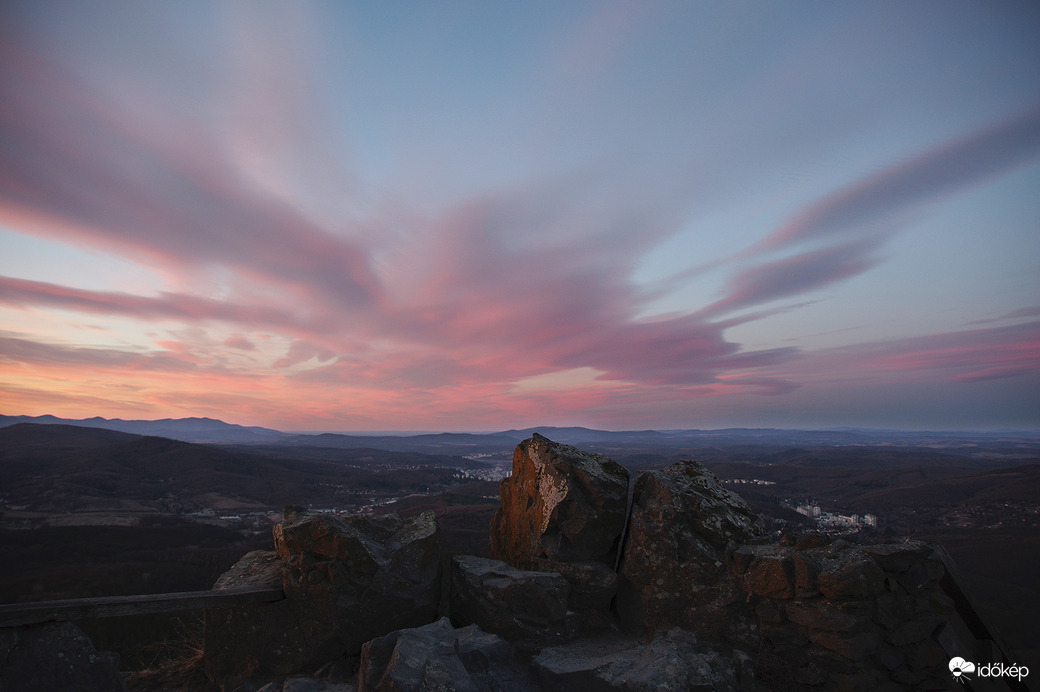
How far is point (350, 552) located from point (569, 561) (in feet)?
10.9

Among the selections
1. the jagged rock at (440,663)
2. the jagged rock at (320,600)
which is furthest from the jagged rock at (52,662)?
the jagged rock at (440,663)

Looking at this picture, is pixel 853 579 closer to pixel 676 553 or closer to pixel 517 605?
pixel 676 553

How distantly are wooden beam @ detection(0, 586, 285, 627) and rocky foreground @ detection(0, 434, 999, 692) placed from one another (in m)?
0.24

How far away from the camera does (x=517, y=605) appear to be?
593 centimetres

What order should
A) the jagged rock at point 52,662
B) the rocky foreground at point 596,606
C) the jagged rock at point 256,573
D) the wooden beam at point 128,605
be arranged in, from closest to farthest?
1. the jagged rock at point 52,662
2. the wooden beam at point 128,605
3. the rocky foreground at point 596,606
4. the jagged rock at point 256,573

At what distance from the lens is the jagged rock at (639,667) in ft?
16.0

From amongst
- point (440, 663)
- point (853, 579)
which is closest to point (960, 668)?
point (853, 579)

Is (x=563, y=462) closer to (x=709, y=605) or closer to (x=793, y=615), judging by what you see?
(x=709, y=605)

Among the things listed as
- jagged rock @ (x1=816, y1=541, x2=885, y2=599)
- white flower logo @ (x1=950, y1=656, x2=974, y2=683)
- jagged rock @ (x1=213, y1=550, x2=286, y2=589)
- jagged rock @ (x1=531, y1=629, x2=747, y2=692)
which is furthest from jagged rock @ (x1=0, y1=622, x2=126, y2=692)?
white flower logo @ (x1=950, y1=656, x2=974, y2=683)

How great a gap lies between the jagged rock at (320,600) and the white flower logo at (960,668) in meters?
6.46

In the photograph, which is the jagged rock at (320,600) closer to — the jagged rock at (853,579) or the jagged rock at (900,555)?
the jagged rock at (853,579)

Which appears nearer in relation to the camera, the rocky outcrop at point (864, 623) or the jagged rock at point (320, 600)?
the rocky outcrop at point (864, 623)
